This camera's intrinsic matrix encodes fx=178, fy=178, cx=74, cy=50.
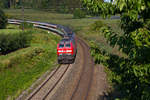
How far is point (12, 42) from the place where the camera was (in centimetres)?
2947

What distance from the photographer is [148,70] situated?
493cm

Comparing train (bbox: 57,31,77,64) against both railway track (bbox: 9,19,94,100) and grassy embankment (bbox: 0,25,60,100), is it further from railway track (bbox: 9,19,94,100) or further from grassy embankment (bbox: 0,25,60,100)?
grassy embankment (bbox: 0,25,60,100)

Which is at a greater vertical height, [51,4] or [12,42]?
[51,4]

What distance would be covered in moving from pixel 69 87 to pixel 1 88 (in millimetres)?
6771

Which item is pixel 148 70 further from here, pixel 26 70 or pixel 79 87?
pixel 26 70

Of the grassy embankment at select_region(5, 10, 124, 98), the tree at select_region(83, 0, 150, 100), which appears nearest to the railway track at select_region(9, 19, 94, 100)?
the grassy embankment at select_region(5, 10, 124, 98)

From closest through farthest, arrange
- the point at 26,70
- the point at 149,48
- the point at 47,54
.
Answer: the point at 149,48
the point at 26,70
the point at 47,54

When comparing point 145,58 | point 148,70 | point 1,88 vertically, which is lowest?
point 1,88

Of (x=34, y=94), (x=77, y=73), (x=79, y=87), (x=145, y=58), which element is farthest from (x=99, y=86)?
(x=145, y=58)

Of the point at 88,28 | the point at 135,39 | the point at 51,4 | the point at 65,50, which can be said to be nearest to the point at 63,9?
the point at 51,4

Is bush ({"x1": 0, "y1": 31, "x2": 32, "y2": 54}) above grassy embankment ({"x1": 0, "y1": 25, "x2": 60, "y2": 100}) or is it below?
above

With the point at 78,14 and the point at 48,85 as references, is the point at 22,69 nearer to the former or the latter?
the point at 48,85

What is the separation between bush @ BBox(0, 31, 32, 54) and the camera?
27978mm

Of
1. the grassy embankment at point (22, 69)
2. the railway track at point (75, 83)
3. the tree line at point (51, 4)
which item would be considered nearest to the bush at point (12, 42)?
the grassy embankment at point (22, 69)
